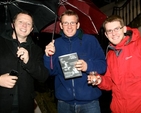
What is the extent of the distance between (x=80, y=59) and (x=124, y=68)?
2.13 ft

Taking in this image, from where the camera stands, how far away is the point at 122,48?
269 centimetres

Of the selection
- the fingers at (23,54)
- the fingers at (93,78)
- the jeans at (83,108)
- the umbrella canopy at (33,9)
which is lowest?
the jeans at (83,108)

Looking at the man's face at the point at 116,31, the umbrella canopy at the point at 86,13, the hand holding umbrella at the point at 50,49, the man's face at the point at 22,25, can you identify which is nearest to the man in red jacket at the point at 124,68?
the man's face at the point at 116,31

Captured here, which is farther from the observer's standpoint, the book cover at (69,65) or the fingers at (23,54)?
the book cover at (69,65)

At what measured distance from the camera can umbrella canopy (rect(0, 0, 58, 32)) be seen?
2742mm

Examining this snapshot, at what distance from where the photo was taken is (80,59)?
2797mm

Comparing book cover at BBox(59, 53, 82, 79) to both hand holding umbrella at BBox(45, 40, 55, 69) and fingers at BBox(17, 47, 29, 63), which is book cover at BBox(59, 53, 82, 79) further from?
fingers at BBox(17, 47, 29, 63)

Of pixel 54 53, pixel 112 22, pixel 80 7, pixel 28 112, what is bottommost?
pixel 28 112

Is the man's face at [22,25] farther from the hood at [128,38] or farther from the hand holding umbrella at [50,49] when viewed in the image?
the hood at [128,38]

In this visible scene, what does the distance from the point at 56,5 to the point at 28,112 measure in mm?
1733

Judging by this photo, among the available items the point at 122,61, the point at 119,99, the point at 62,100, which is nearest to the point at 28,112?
the point at 62,100

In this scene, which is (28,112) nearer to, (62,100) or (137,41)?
(62,100)

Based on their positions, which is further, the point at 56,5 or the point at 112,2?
the point at 112,2

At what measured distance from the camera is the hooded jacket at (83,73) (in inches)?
111
